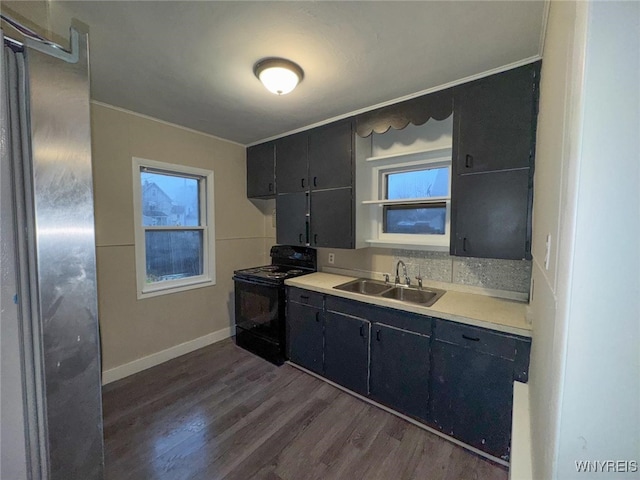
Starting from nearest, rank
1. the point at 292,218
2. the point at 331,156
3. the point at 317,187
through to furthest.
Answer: the point at 331,156, the point at 317,187, the point at 292,218

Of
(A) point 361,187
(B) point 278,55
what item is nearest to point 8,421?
(B) point 278,55

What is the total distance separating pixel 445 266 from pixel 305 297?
4.27 ft

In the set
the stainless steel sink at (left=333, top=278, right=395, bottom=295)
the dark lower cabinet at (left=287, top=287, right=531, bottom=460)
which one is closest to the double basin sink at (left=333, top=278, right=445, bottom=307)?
the stainless steel sink at (left=333, top=278, right=395, bottom=295)

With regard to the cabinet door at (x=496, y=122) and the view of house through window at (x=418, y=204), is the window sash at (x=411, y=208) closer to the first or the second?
the view of house through window at (x=418, y=204)

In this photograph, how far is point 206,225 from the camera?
10.2 feet

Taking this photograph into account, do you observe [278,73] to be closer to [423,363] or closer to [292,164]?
[292,164]

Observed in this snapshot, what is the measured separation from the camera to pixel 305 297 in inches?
99.3

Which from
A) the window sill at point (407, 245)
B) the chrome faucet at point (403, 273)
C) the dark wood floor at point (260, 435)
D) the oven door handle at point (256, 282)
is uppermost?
the window sill at point (407, 245)

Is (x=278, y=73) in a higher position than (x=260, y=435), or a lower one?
higher

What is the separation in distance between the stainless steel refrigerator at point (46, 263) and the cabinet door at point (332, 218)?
2.03m

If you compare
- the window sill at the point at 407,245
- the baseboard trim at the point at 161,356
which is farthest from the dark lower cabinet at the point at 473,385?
the baseboard trim at the point at 161,356

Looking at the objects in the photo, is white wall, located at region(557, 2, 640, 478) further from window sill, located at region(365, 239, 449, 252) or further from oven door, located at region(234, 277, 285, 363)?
oven door, located at region(234, 277, 285, 363)

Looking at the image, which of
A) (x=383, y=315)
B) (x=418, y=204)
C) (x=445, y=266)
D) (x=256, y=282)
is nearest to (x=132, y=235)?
(x=256, y=282)

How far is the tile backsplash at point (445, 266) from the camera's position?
1.97m
